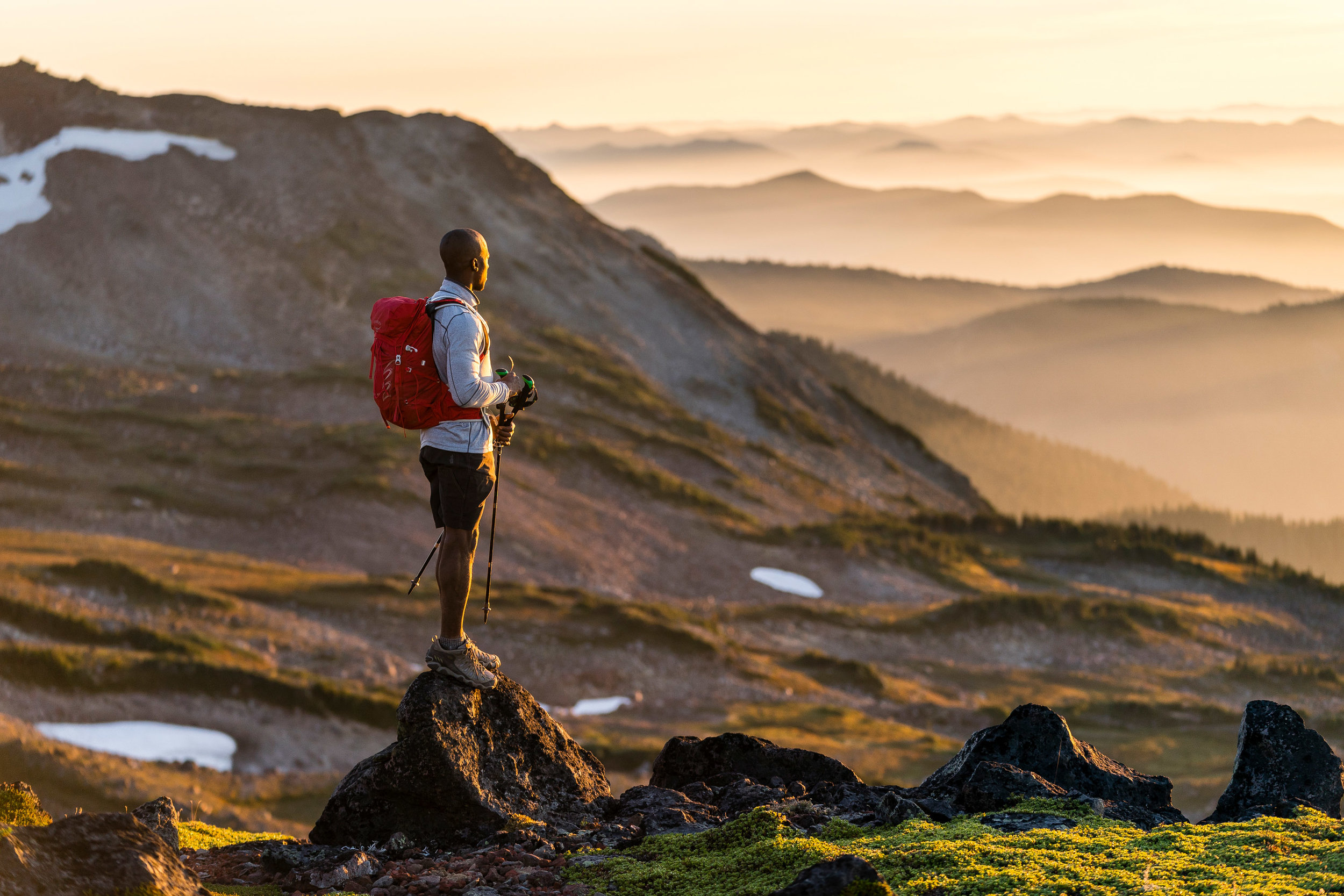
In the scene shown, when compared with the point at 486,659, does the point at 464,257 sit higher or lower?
higher

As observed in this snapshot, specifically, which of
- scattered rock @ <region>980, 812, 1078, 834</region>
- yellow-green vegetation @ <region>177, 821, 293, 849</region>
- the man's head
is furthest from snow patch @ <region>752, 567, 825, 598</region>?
the man's head

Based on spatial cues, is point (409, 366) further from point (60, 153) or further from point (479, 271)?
point (60, 153)

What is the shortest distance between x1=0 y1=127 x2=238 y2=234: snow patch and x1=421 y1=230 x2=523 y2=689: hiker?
96.7 metres

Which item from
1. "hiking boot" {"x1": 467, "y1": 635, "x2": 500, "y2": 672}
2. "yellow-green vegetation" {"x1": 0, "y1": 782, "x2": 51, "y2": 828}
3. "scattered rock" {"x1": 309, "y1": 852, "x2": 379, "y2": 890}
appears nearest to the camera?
"yellow-green vegetation" {"x1": 0, "y1": 782, "x2": 51, "y2": 828}

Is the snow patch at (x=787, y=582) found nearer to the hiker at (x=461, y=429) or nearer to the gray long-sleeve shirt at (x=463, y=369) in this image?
the hiker at (x=461, y=429)

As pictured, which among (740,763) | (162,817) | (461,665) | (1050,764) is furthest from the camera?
(740,763)

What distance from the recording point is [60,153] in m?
101

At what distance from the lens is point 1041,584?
8331 centimetres

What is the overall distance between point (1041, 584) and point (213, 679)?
209 ft

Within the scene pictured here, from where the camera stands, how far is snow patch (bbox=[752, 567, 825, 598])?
6788cm

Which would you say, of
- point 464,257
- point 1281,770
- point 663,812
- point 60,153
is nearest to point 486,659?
point 663,812

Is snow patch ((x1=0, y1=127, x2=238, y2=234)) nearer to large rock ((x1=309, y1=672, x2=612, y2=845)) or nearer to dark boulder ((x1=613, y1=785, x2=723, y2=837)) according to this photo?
large rock ((x1=309, y1=672, x2=612, y2=845))

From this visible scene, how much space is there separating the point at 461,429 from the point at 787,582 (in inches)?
2324

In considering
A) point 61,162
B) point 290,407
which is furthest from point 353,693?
point 61,162
